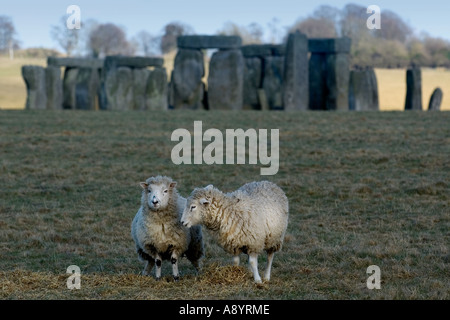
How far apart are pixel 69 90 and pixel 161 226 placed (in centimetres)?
2313

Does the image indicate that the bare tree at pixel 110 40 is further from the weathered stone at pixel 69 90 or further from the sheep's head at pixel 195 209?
the sheep's head at pixel 195 209

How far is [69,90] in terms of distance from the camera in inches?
1235

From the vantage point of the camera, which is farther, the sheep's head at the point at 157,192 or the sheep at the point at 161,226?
the sheep at the point at 161,226

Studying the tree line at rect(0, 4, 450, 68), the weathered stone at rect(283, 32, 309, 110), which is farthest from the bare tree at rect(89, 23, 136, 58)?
the weathered stone at rect(283, 32, 309, 110)

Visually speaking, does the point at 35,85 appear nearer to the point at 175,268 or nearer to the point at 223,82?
the point at 223,82

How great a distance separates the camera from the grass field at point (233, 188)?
8.90 metres

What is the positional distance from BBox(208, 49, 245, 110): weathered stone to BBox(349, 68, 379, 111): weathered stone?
4.21 m

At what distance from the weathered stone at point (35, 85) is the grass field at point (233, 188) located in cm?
298

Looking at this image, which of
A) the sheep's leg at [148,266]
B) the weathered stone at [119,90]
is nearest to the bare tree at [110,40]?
the weathered stone at [119,90]

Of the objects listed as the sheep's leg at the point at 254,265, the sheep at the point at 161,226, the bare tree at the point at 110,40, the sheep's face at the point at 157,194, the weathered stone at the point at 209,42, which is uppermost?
the bare tree at the point at 110,40

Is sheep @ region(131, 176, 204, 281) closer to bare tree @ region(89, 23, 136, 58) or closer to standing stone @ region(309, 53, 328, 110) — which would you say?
standing stone @ region(309, 53, 328, 110)

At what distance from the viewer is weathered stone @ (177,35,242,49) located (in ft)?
102
